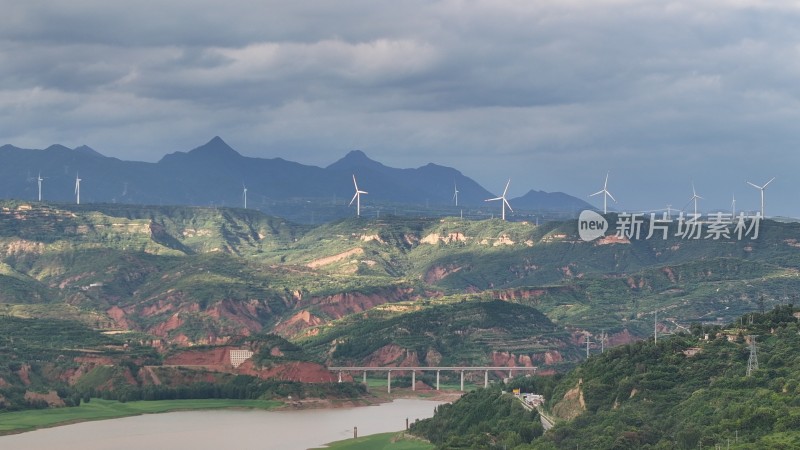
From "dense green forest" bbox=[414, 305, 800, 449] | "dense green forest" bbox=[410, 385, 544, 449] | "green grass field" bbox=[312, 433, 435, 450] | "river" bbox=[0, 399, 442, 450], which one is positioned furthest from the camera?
"river" bbox=[0, 399, 442, 450]

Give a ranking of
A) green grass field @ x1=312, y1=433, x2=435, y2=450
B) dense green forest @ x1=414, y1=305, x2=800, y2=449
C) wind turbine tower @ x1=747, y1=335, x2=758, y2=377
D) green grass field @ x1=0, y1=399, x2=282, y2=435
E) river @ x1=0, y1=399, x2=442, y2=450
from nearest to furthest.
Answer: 1. dense green forest @ x1=414, y1=305, x2=800, y2=449
2. wind turbine tower @ x1=747, y1=335, x2=758, y2=377
3. green grass field @ x1=312, y1=433, x2=435, y2=450
4. river @ x1=0, y1=399, x2=442, y2=450
5. green grass field @ x1=0, y1=399, x2=282, y2=435

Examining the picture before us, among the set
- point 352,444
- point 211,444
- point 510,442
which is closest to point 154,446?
point 211,444

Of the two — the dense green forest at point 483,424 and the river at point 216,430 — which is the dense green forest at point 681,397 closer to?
the dense green forest at point 483,424

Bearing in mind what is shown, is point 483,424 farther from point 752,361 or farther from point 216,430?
point 216,430

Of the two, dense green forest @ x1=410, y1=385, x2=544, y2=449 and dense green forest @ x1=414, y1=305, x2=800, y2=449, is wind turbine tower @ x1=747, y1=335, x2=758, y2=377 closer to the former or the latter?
dense green forest @ x1=414, y1=305, x2=800, y2=449

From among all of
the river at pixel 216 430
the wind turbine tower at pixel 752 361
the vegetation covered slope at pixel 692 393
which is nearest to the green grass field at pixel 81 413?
the river at pixel 216 430

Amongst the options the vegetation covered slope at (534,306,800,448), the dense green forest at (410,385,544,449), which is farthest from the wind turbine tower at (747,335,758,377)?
the dense green forest at (410,385,544,449)

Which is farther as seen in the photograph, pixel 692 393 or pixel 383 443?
pixel 383 443

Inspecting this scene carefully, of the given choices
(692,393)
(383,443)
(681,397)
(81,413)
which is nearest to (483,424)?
(383,443)
